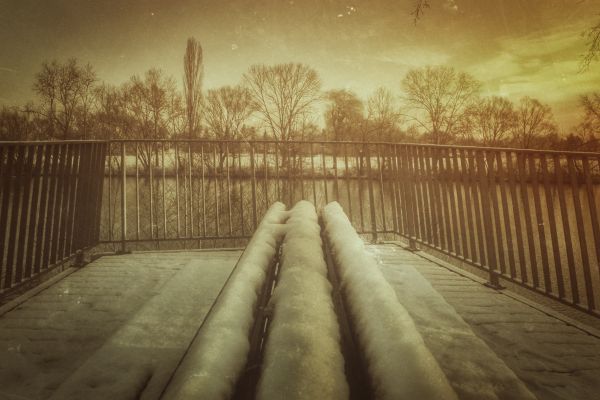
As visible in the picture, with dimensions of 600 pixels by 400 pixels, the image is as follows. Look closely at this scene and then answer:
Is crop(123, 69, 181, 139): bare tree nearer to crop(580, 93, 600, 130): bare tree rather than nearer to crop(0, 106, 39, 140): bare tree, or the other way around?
crop(0, 106, 39, 140): bare tree

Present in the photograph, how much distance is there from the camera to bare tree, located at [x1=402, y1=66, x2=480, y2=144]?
39.6 metres

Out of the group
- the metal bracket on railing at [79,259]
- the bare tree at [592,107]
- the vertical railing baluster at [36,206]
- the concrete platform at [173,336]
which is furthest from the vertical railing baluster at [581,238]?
the bare tree at [592,107]

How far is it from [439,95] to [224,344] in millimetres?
44589

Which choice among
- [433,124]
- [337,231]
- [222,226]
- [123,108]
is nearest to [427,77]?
[433,124]

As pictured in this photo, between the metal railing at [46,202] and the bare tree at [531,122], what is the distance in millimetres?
58275

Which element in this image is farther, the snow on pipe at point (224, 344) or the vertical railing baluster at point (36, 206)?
the vertical railing baluster at point (36, 206)

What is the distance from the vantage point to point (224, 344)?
1.37 metres

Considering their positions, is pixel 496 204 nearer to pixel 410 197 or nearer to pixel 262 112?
pixel 410 197

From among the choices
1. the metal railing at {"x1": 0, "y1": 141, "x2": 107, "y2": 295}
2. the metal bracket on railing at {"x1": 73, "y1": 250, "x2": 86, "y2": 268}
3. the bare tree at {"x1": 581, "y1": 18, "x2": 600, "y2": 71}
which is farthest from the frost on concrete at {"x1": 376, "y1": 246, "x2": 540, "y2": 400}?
the bare tree at {"x1": 581, "y1": 18, "x2": 600, "y2": 71}

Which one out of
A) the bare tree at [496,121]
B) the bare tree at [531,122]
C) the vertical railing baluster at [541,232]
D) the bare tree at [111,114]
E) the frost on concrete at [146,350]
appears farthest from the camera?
the bare tree at [531,122]

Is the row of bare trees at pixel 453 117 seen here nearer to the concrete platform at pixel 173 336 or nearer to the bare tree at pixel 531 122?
the bare tree at pixel 531 122

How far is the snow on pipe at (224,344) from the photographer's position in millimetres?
1139

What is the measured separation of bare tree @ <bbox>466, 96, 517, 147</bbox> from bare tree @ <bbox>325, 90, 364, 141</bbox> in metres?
18.4

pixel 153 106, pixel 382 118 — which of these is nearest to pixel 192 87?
pixel 153 106
